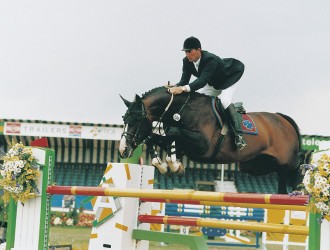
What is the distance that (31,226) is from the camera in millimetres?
4547

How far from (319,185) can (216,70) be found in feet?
6.11

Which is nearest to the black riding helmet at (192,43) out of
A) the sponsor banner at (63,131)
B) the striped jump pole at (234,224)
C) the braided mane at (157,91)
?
the braided mane at (157,91)

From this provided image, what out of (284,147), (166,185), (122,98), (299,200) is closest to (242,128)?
(284,147)

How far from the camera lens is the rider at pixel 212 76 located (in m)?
4.50

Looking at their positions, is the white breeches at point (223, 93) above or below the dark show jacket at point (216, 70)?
Answer: below

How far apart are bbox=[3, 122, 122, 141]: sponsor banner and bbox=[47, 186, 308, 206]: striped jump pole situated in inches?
Result: 691

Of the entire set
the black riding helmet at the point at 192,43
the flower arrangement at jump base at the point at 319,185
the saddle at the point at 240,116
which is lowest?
the flower arrangement at jump base at the point at 319,185

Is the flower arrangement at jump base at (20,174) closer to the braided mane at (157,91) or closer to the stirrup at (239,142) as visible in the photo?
the braided mane at (157,91)

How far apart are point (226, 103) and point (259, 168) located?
2.37 ft

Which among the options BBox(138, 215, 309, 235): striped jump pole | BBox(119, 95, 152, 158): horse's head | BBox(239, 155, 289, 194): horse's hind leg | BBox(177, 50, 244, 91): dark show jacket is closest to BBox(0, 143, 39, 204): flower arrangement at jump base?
BBox(119, 95, 152, 158): horse's head

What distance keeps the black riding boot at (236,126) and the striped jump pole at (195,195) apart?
86 cm

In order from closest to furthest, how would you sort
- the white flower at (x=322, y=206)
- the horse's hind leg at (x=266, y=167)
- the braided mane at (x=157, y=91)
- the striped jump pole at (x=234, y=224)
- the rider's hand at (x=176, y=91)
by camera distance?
the white flower at (x=322, y=206), the striped jump pole at (x=234, y=224), the rider's hand at (x=176, y=91), the braided mane at (x=157, y=91), the horse's hind leg at (x=266, y=167)

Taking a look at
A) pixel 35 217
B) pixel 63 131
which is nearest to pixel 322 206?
pixel 35 217

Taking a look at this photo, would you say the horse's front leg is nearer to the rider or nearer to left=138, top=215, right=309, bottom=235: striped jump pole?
the rider
